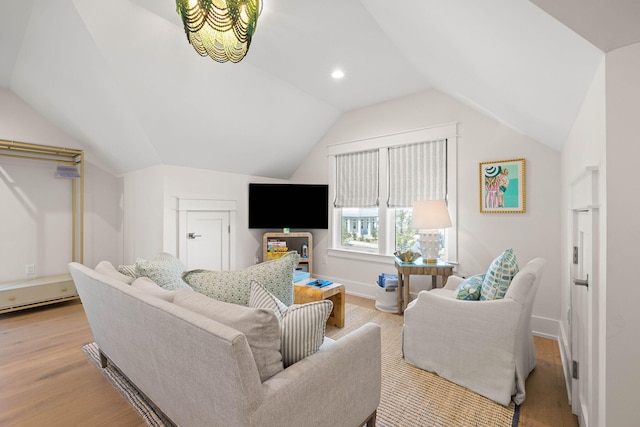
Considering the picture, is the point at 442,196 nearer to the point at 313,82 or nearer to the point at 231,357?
the point at 313,82

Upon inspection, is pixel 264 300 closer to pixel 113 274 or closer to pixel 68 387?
→ pixel 113 274

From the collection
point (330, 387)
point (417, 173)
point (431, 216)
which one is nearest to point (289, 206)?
point (417, 173)

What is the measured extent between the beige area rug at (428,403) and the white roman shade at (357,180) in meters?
2.33

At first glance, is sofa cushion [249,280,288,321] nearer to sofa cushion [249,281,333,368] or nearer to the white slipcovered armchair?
sofa cushion [249,281,333,368]

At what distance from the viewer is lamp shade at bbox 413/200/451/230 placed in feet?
10.0

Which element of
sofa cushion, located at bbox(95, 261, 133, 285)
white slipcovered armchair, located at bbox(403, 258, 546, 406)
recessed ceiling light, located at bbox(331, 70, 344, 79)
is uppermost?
recessed ceiling light, located at bbox(331, 70, 344, 79)

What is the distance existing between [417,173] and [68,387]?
12.7ft

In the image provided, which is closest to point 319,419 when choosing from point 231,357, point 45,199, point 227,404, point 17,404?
point 227,404

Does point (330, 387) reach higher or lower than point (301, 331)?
lower

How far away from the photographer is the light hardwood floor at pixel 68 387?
5.53ft

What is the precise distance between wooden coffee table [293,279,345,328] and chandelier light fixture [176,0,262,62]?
82.9 inches

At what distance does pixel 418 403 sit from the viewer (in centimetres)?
179

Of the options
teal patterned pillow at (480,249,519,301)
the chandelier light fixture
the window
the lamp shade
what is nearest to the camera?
the chandelier light fixture

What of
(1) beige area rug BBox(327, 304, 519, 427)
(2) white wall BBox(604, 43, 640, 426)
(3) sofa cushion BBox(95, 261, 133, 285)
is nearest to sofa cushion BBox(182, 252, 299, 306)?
(3) sofa cushion BBox(95, 261, 133, 285)
